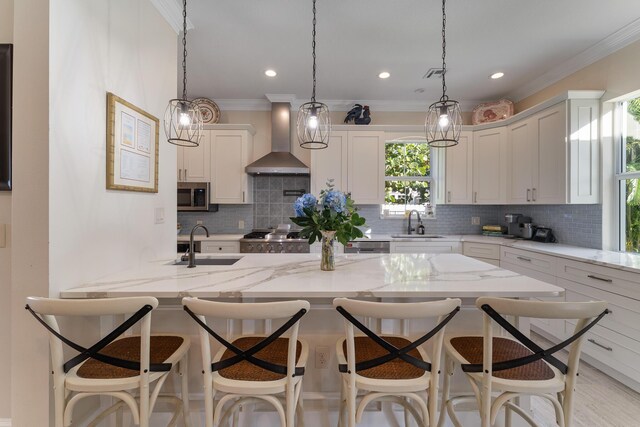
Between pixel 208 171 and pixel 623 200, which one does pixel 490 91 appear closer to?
pixel 623 200

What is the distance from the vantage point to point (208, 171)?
3924 mm

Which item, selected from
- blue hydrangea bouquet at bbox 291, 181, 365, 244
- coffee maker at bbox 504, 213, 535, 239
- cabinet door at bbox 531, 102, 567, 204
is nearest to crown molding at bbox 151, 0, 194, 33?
blue hydrangea bouquet at bbox 291, 181, 365, 244

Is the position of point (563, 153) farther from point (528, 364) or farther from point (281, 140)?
point (281, 140)

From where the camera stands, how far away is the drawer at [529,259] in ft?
9.19

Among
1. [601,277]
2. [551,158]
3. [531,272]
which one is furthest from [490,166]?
[601,277]

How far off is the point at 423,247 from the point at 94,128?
11.4 ft

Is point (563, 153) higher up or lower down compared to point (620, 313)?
higher up

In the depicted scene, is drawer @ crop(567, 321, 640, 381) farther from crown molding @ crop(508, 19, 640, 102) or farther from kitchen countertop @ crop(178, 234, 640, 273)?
crown molding @ crop(508, 19, 640, 102)

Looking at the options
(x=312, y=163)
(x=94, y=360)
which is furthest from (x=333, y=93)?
(x=94, y=360)

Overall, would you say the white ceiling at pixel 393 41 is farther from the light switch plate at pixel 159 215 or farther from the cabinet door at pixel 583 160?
the light switch plate at pixel 159 215

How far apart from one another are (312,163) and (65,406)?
10.8 ft

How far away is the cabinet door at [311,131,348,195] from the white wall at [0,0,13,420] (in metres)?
2.93

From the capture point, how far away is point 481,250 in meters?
3.67

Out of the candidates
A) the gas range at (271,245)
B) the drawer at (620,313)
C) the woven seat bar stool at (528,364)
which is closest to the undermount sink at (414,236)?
the gas range at (271,245)
